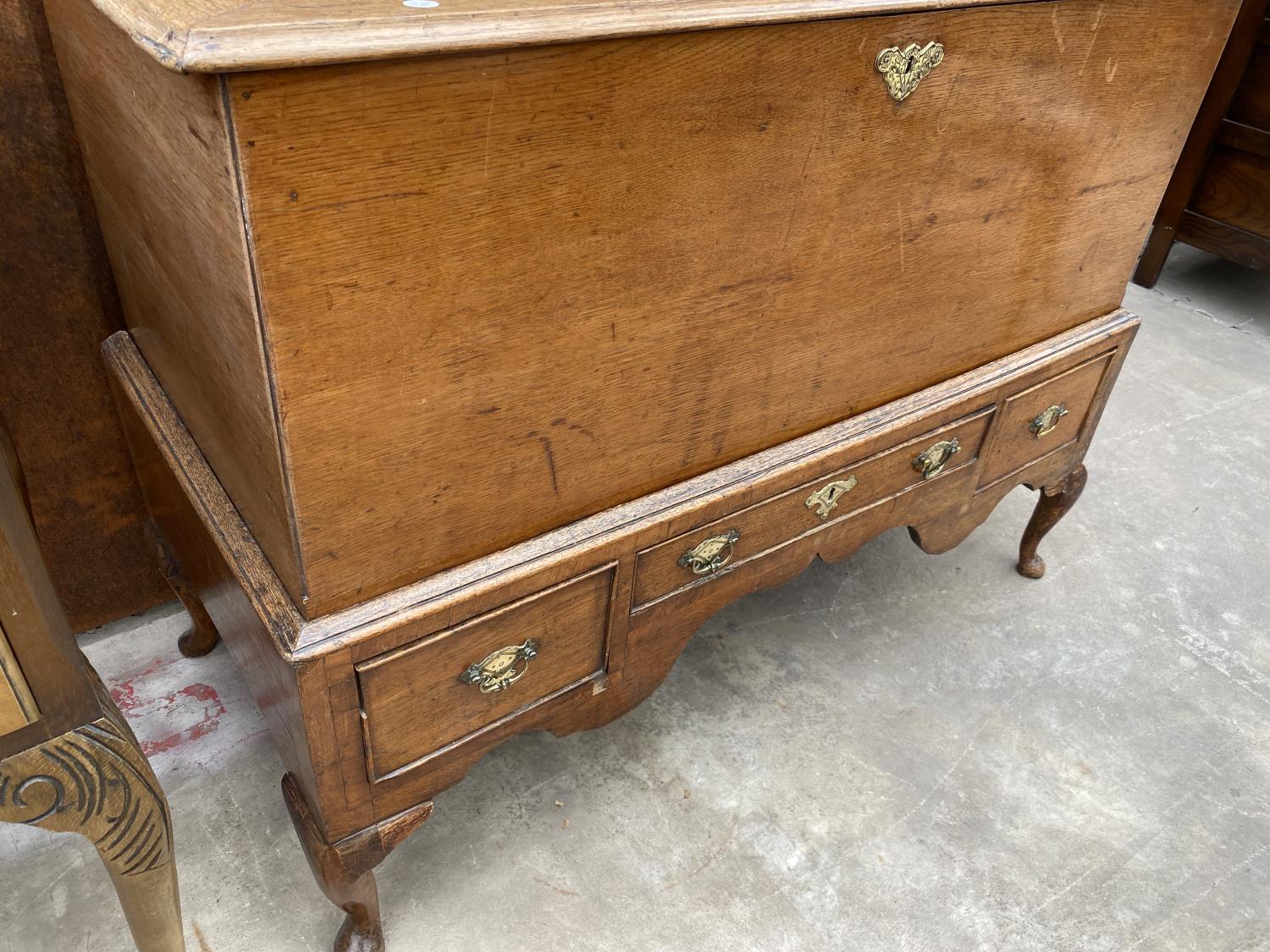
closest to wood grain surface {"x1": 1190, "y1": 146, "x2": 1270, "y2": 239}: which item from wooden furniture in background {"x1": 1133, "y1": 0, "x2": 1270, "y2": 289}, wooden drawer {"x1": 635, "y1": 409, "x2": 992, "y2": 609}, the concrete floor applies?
wooden furniture in background {"x1": 1133, "y1": 0, "x2": 1270, "y2": 289}

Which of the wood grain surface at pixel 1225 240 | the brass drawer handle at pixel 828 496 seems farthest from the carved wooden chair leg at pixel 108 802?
the wood grain surface at pixel 1225 240

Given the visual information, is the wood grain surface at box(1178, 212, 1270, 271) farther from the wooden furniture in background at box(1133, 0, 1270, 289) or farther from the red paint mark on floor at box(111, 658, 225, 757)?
the red paint mark on floor at box(111, 658, 225, 757)

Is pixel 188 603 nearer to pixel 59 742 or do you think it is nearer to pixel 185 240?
pixel 59 742

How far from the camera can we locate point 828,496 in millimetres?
1345

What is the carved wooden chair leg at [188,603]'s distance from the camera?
60.5 inches

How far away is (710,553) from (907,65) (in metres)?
0.60

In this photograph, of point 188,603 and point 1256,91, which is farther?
point 1256,91

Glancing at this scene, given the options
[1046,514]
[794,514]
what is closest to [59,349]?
[794,514]

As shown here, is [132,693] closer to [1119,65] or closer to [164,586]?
[164,586]

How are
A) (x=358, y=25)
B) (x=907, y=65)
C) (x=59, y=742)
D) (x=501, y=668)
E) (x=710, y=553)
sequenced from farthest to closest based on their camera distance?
1. (x=710, y=553)
2. (x=501, y=668)
3. (x=907, y=65)
4. (x=59, y=742)
5. (x=358, y=25)

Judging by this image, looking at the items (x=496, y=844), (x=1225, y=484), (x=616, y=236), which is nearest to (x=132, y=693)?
(x=496, y=844)

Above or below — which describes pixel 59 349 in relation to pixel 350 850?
above

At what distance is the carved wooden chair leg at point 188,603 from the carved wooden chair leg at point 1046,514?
4.92 feet

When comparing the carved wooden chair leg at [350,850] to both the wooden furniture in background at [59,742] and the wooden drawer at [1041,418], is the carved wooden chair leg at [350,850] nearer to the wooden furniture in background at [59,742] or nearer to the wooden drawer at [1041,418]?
the wooden furniture in background at [59,742]
